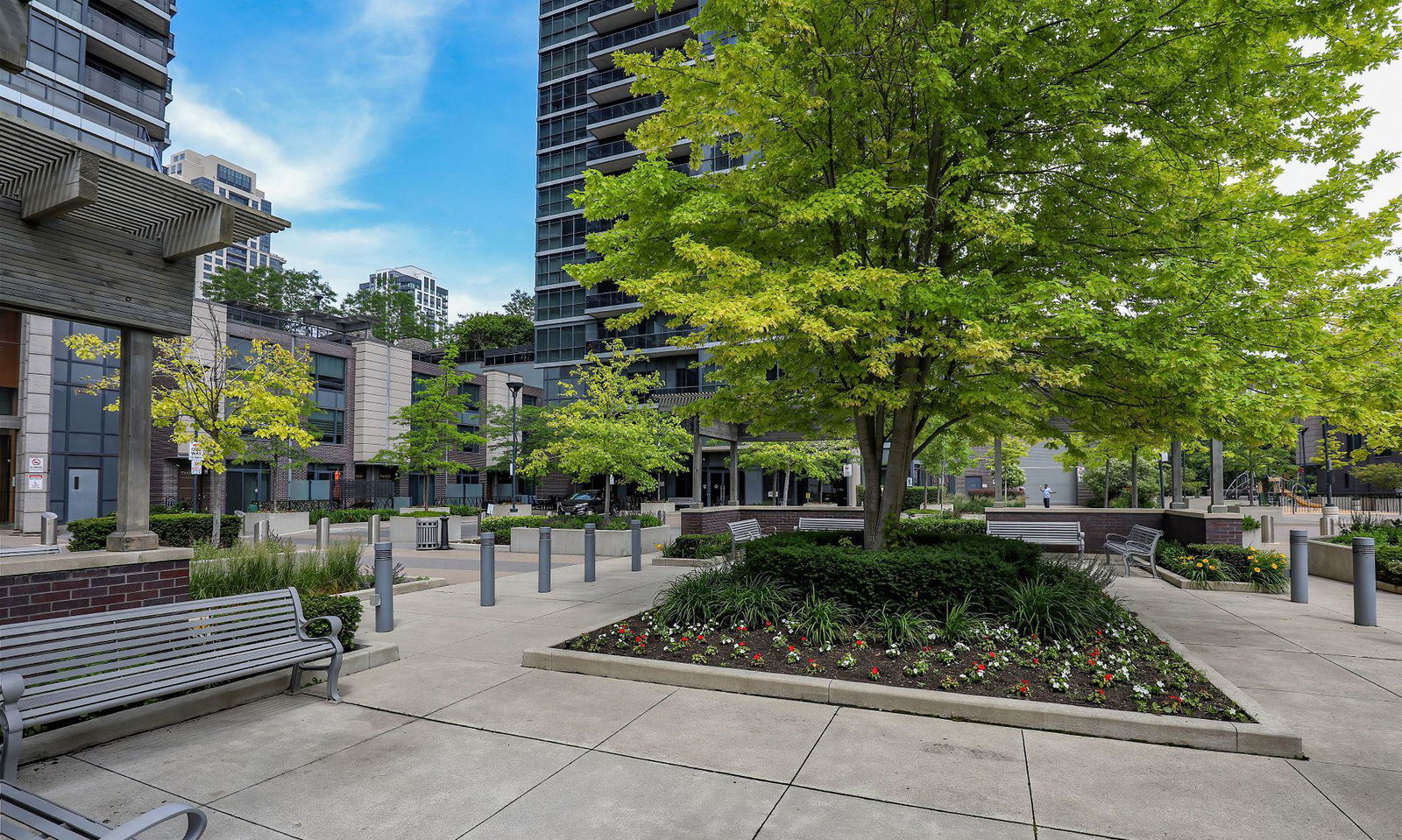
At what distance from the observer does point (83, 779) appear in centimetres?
462

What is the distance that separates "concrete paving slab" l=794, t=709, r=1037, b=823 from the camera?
176 inches

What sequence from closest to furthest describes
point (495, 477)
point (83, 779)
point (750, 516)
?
point (83, 779) < point (750, 516) < point (495, 477)

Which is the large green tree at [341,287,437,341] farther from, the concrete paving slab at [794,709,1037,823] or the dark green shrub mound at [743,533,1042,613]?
the concrete paving slab at [794,709,1037,823]

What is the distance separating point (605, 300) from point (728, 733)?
4928cm

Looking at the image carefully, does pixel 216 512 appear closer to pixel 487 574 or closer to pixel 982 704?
pixel 487 574

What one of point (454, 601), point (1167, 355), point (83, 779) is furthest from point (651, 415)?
point (83, 779)

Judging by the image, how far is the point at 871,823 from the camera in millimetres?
4152

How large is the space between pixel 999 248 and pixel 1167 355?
10.3 feet

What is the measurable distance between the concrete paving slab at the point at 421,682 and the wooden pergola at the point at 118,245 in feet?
8.93

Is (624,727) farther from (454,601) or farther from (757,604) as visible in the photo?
(454,601)

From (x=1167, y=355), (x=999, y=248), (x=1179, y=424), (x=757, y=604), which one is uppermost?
(x=999, y=248)

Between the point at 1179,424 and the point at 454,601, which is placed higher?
the point at 1179,424

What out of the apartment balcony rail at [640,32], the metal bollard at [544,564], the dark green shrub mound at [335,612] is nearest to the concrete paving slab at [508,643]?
the dark green shrub mound at [335,612]

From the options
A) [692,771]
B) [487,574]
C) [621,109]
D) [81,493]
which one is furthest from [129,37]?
[692,771]
